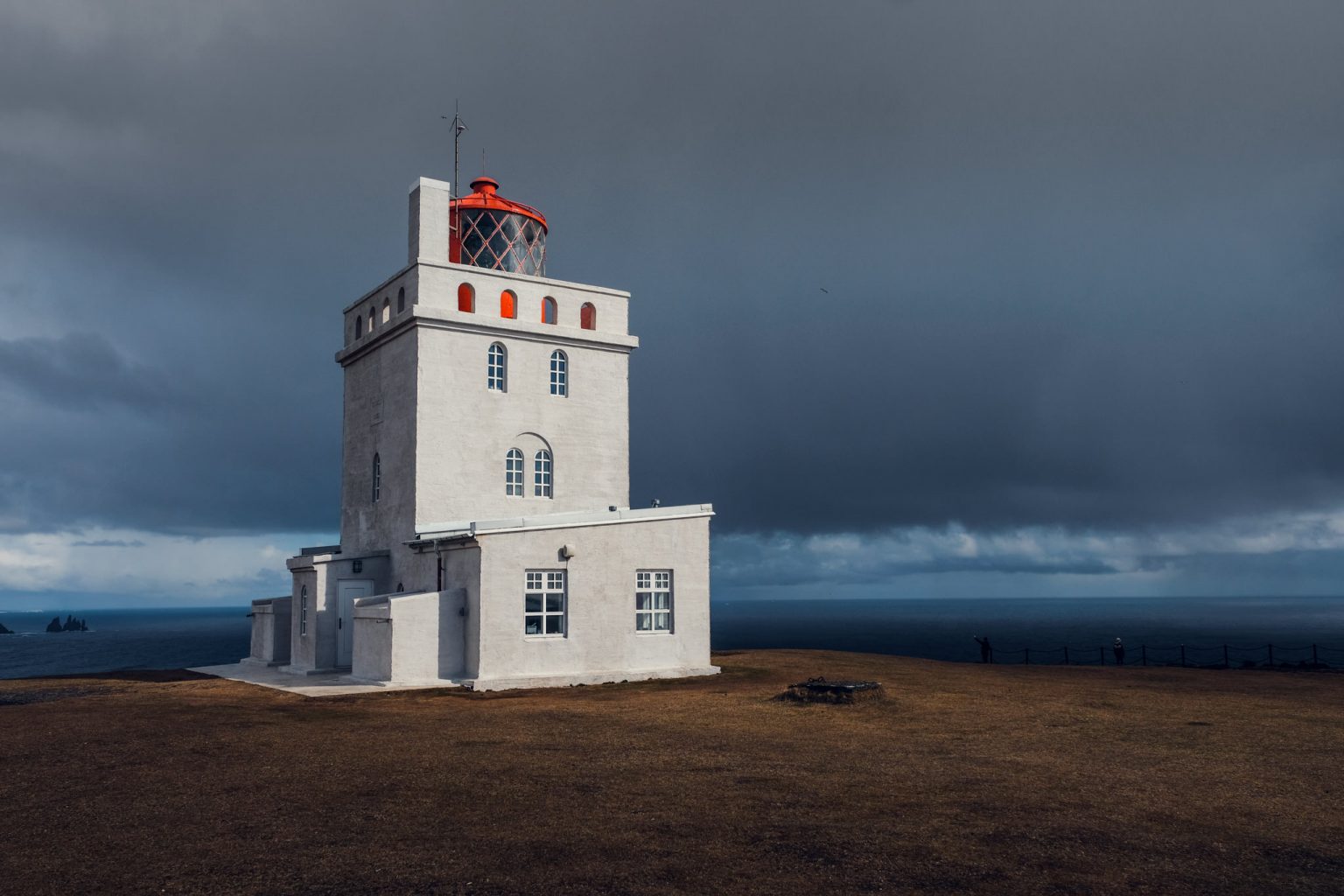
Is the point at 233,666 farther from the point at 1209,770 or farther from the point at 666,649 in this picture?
the point at 1209,770

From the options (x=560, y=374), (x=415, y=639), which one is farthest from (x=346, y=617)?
(x=560, y=374)

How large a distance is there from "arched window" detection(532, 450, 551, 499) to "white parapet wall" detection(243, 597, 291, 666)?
7.77 m

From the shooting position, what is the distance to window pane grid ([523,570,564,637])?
851 inches

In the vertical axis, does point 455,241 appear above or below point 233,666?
above

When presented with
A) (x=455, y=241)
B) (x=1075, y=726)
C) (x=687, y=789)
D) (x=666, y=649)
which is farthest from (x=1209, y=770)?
(x=455, y=241)

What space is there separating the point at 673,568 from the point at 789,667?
4.65 m

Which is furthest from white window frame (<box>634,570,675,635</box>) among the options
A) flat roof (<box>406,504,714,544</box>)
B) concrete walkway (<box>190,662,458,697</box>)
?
concrete walkway (<box>190,662,458,697</box>)

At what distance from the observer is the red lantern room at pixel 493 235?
2764 cm

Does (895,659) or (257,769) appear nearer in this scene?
(257,769)

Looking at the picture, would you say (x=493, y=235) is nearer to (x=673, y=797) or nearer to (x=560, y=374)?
(x=560, y=374)

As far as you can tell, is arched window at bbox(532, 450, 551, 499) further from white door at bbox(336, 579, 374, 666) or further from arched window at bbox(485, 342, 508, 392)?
white door at bbox(336, 579, 374, 666)

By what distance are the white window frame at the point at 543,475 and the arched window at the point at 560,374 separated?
1771 millimetres

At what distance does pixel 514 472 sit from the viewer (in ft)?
85.2

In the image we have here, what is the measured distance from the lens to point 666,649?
2338 cm
